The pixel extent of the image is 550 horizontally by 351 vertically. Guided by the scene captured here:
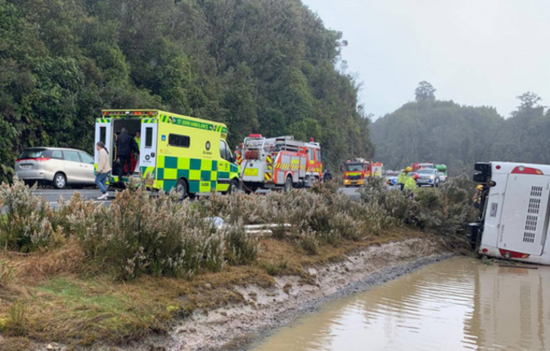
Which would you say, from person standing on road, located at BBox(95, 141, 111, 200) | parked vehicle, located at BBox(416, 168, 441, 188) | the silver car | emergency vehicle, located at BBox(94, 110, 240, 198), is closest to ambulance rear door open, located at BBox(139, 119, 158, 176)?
emergency vehicle, located at BBox(94, 110, 240, 198)

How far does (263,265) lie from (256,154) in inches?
623

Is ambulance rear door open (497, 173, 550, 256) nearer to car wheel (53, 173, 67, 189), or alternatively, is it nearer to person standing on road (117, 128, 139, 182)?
person standing on road (117, 128, 139, 182)

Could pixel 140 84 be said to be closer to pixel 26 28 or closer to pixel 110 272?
pixel 26 28

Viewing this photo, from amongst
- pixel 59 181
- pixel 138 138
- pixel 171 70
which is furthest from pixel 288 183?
pixel 171 70

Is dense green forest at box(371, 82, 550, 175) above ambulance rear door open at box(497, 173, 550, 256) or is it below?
above

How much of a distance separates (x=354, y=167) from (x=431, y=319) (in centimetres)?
3246

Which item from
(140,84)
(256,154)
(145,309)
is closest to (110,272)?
(145,309)

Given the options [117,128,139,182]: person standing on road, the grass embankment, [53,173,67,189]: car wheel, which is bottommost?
[53,173,67,189]: car wheel

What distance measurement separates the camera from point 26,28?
2266 cm

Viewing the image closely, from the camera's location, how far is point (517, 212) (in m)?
11.3

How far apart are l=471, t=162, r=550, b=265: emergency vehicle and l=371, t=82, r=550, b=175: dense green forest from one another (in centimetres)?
7681

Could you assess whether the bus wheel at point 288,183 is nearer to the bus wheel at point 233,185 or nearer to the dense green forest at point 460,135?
the bus wheel at point 233,185

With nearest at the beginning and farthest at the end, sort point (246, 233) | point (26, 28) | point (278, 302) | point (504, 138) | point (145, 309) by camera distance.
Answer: point (145, 309)
point (278, 302)
point (246, 233)
point (26, 28)
point (504, 138)

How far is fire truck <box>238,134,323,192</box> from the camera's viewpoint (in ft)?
75.0
